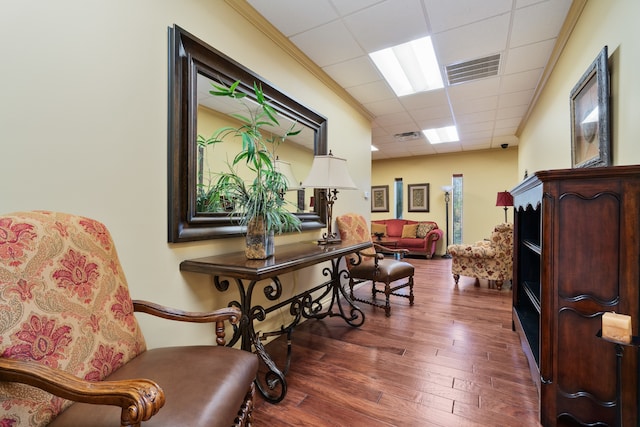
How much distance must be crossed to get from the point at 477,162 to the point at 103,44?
285 inches

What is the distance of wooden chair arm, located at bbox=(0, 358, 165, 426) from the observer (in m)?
0.66

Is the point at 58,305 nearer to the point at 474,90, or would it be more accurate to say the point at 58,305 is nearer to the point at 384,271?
the point at 384,271

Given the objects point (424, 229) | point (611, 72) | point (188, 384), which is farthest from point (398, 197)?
point (188, 384)

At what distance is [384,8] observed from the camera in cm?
211

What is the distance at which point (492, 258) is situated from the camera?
3.87 meters

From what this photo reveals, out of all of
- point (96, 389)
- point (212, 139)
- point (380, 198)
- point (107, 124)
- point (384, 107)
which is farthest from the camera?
point (380, 198)

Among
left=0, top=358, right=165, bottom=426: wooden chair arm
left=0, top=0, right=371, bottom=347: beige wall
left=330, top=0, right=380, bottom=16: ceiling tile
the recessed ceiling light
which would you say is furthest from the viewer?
the recessed ceiling light

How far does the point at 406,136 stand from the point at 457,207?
2.65m

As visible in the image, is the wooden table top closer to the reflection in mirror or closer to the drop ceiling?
the reflection in mirror

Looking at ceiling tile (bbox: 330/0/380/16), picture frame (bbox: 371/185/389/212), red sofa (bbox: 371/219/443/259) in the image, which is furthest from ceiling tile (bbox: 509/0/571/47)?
picture frame (bbox: 371/185/389/212)

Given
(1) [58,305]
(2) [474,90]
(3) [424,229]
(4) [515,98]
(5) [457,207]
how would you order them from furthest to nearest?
(5) [457,207]
(3) [424,229]
(4) [515,98]
(2) [474,90]
(1) [58,305]

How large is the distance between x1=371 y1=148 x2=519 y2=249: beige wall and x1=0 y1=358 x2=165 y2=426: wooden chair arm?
7089 millimetres

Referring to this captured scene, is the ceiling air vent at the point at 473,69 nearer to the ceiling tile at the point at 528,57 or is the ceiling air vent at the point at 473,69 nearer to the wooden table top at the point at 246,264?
the ceiling tile at the point at 528,57

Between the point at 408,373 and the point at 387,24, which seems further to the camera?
the point at 387,24
